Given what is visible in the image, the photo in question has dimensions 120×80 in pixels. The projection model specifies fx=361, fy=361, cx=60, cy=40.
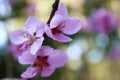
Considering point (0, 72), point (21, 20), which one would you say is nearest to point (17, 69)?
point (0, 72)

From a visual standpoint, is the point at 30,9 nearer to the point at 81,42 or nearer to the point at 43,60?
the point at 81,42

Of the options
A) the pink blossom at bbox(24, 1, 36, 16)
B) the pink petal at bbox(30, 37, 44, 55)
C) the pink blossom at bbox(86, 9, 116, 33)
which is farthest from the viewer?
the pink blossom at bbox(24, 1, 36, 16)

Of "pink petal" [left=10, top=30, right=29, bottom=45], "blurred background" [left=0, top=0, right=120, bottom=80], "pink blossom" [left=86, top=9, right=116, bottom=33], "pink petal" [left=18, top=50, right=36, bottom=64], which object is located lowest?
"blurred background" [left=0, top=0, right=120, bottom=80]

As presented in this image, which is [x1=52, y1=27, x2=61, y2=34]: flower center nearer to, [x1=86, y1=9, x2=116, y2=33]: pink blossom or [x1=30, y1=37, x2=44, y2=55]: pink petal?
[x1=30, y1=37, x2=44, y2=55]: pink petal

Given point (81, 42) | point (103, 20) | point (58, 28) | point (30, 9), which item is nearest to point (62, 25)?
point (58, 28)

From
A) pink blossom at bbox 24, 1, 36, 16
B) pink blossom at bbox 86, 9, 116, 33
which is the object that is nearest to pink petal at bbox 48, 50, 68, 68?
pink blossom at bbox 86, 9, 116, 33

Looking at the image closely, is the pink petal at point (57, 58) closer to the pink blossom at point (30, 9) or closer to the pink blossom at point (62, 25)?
the pink blossom at point (62, 25)
